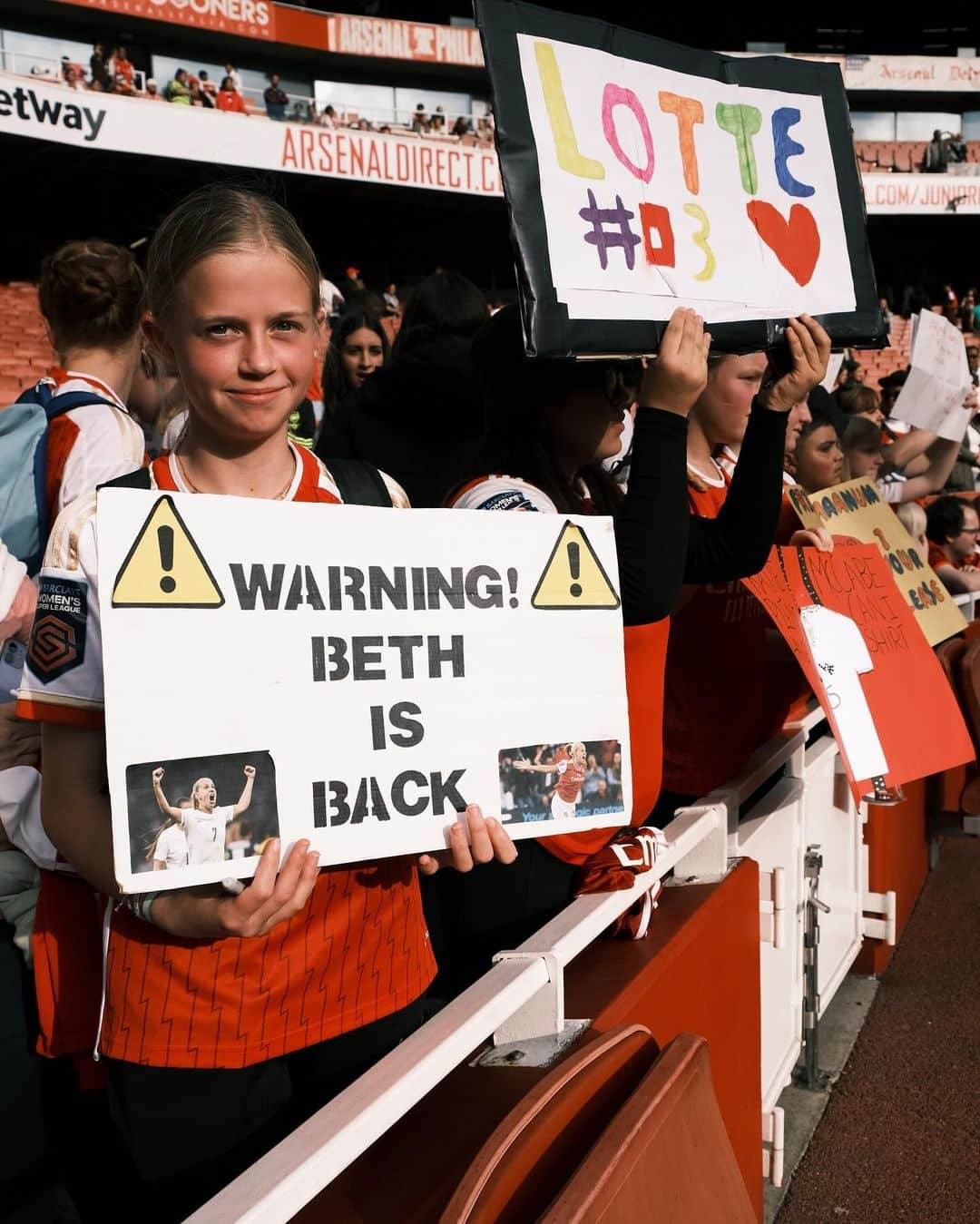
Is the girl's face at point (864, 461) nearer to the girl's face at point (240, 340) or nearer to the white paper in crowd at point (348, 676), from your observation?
the white paper in crowd at point (348, 676)

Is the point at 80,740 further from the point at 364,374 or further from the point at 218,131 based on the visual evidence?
the point at 218,131

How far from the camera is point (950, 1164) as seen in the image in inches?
106

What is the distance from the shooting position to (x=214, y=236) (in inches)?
52.6

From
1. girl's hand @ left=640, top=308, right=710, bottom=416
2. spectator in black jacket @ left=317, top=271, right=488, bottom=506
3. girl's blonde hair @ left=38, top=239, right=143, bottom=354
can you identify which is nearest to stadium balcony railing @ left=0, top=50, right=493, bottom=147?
spectator in black jacket @ left=317, top=271, right=488, bottom=506

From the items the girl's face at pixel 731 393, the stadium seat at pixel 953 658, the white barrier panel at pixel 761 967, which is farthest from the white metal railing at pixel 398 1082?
the stadium seat at pixel 953 658

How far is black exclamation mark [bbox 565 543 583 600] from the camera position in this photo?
143cm

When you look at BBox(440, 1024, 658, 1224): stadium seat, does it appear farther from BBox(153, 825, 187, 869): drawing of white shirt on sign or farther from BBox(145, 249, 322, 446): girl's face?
BBox(145, 249, 322, 446): girl's face

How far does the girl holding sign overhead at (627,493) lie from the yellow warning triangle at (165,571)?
1.78ft

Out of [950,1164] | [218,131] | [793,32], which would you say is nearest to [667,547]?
[950,1164]

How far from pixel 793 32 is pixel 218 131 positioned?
19.7 m

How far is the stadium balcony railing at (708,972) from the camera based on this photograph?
1001mm

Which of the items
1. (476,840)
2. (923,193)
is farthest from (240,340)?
(923,193)

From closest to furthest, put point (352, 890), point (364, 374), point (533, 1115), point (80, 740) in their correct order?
1. point (533, 1115)
2. point (80, 740)
3. point (352, 890)
4. point (364, 374)

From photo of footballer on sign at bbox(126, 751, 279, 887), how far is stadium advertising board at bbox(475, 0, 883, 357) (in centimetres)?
64
